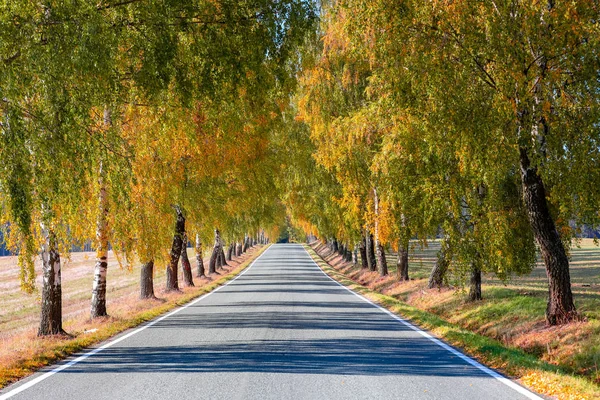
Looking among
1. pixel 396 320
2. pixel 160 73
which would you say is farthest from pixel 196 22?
pixel 396 320

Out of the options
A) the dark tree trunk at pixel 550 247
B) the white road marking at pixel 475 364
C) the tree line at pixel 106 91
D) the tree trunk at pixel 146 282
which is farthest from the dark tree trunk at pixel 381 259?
the dark tree trunk at pixel 550 247

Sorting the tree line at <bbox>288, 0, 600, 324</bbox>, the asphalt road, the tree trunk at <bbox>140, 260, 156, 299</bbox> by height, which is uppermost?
the tree line at <bbox>288, 0, 600, 324</bbox>

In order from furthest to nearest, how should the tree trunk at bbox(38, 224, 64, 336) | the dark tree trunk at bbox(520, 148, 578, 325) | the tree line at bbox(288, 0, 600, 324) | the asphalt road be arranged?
the tree trunk at bbox(38, 224, 64, 336)
the dark tree trunk at bbox(520, 148, 578, 325)
the tree line at bbox(288, 0, 600, 324)
the asphalt road

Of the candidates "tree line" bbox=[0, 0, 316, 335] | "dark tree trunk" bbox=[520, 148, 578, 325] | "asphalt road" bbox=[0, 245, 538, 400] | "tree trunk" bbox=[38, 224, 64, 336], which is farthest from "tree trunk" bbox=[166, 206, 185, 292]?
"dark tree trunk" bbox=[520, 148, 578, 325]

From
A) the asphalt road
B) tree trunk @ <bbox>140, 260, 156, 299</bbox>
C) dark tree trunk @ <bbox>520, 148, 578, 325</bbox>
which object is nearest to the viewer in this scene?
the asphalt road

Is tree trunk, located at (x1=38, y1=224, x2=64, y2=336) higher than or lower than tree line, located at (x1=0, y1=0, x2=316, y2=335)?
lower

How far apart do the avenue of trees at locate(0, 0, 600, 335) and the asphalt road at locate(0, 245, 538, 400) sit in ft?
6.04

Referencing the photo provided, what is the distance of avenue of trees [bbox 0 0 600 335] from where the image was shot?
7.36m

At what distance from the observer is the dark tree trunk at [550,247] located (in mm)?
11469

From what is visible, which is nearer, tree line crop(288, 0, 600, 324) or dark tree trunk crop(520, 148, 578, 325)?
tree line crop(288, 0, 600, 324)

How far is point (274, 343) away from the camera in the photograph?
1075cm

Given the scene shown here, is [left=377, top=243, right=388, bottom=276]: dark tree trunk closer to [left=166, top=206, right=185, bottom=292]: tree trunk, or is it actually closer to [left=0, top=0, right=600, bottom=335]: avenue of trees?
[left=166, top=206, right=185, bottom=292]: tree trunk

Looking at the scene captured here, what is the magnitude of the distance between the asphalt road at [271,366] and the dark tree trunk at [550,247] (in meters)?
2.71

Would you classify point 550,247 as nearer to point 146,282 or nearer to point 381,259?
point 146,282
